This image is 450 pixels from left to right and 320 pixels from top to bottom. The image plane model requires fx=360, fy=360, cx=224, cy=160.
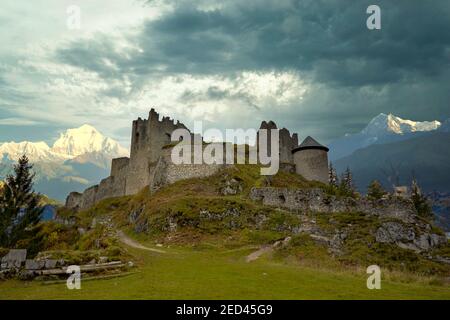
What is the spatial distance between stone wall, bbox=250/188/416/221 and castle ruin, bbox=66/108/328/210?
44.1ft

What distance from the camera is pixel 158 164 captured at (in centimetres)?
5569

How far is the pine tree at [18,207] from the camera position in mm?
34375

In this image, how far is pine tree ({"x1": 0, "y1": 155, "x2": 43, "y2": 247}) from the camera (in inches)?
→ 1353

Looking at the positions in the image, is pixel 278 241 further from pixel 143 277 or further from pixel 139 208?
pixel 139 208

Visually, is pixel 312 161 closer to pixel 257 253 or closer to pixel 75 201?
pixel 257 253

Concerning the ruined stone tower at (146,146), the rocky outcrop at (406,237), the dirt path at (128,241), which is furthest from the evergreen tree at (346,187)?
the ruined stone tower at (146,146)

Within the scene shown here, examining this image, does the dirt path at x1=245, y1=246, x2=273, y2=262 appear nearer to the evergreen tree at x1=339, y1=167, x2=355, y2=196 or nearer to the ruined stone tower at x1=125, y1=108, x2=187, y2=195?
the evergreen tree at x1=339, y1=167, x2=355, y2=196

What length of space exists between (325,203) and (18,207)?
104 ft

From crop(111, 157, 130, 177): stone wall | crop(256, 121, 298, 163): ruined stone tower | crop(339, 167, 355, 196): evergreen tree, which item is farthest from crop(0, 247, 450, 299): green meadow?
crop(111, 157, 130, 177): stone wall

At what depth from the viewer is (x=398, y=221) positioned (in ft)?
109

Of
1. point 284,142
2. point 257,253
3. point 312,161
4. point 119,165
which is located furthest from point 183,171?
point 119,165

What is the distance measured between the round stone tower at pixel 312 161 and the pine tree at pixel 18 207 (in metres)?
40.6

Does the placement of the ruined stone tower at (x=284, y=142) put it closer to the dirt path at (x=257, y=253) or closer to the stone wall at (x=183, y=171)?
the stone wall at (x=183, y=171)
